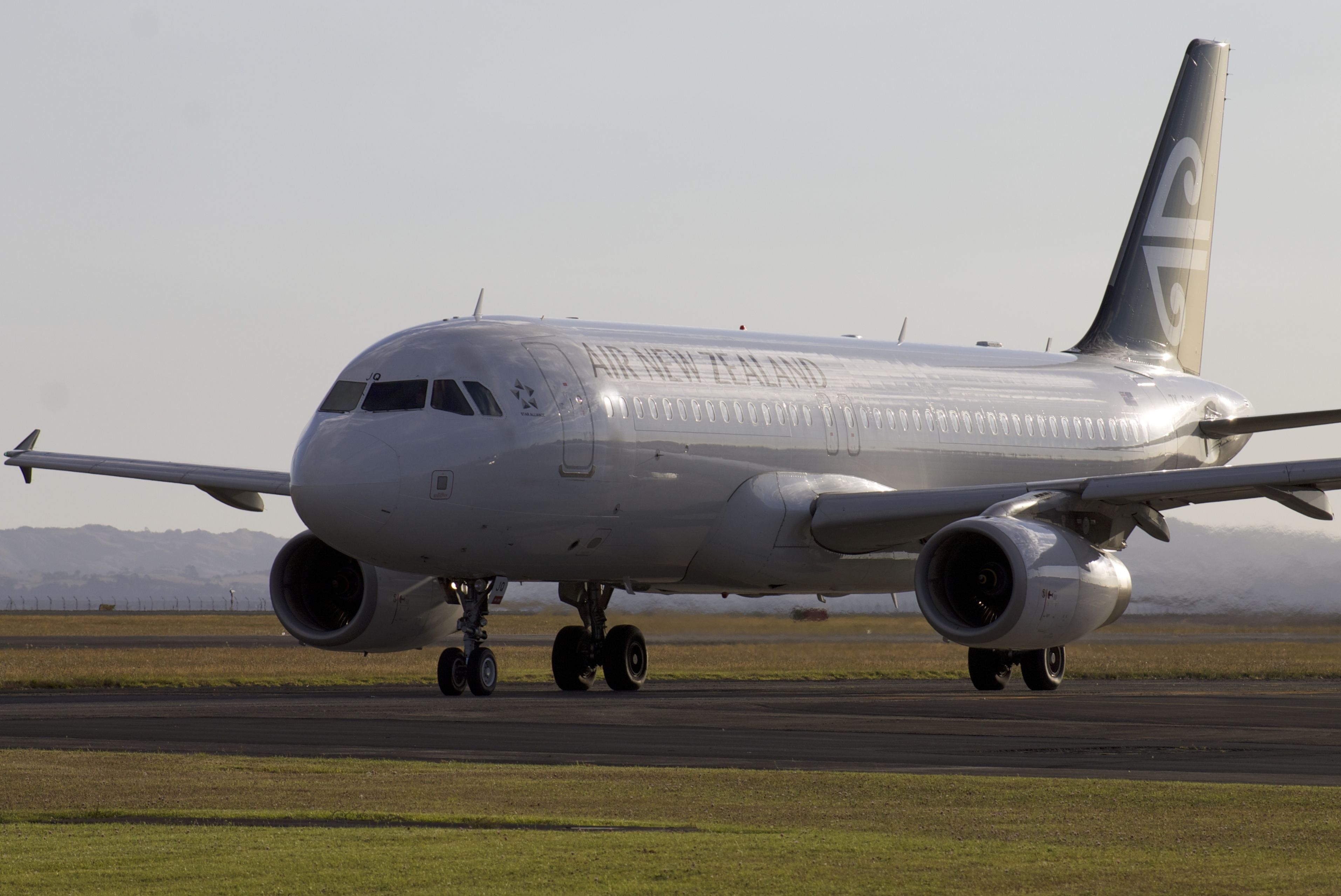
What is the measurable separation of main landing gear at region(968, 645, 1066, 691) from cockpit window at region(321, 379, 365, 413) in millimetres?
9560

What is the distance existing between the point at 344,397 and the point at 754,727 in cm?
717

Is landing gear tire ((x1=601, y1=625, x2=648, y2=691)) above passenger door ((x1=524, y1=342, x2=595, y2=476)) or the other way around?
the other way around

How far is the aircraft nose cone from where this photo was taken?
22266 mm

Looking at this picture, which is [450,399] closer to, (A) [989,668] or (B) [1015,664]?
(A) [989,668]

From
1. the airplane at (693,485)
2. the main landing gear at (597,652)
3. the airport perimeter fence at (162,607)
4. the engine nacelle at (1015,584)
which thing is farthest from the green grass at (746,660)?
the airport perimeter fence at (162,607)

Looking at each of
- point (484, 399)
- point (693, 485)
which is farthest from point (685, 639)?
point (484, 399)

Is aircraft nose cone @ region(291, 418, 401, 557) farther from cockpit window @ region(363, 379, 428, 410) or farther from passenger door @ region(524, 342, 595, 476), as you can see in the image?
passenger door @ region(524, 342, 595, 476)

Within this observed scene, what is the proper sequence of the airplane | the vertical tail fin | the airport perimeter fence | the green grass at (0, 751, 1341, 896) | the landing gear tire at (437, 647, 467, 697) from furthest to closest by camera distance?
1. the airport perimeter fence
2. the vertical tail fin
3. the landing gear tire at (437, 647, 467, 697)
4. the airplane
5. the green grass at (0, 751, 1341, 896)

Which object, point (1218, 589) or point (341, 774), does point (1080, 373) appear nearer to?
point (1218, 589)

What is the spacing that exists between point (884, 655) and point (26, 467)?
16309 mm

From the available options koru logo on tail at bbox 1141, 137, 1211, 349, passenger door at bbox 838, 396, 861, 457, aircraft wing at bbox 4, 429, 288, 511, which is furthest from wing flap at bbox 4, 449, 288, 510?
koru logo on tail at bbox 1141, 137, 1211, 349

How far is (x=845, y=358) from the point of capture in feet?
96.8

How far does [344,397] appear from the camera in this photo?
76.8 ft

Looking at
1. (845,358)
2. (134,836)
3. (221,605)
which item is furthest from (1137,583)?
(221,605)
